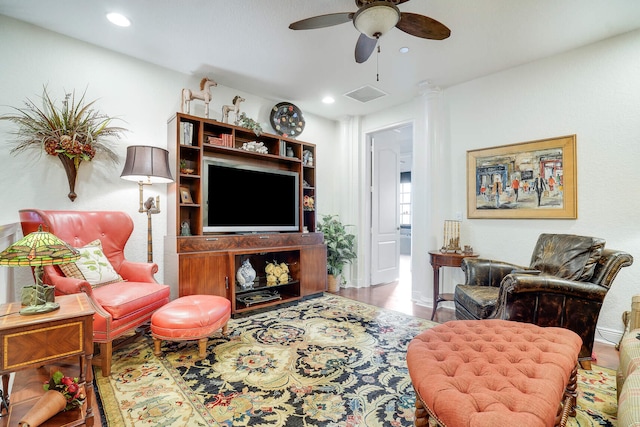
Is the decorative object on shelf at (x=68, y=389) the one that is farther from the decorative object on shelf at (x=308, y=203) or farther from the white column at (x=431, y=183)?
the white column at (x=431, y=183)

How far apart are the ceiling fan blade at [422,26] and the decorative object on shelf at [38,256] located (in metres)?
2.45

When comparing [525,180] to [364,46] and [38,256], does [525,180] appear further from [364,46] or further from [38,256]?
[38,256]

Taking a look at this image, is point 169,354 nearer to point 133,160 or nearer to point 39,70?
point 133,160

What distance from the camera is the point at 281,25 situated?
257 centimetres

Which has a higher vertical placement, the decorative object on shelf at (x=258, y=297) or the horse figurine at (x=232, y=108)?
the horse figurine at (x=232, y=108)

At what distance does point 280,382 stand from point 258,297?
165 cm

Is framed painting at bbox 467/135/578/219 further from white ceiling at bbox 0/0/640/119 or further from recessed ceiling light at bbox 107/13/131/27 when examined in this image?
recessed ceiling light at bbox 107/13/131/27

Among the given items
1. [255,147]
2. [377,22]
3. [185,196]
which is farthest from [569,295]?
[185,196]

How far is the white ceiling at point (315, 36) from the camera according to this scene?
233 cm

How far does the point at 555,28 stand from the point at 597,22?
1.00ft

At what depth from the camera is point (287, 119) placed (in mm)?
4207

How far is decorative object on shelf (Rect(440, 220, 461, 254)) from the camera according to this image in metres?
3.39

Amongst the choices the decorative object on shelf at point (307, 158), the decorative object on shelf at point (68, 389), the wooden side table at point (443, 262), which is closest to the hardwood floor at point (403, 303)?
the wooden side table at point (443, 262)

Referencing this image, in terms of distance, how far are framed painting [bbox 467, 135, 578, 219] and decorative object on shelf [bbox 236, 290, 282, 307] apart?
259 cm
